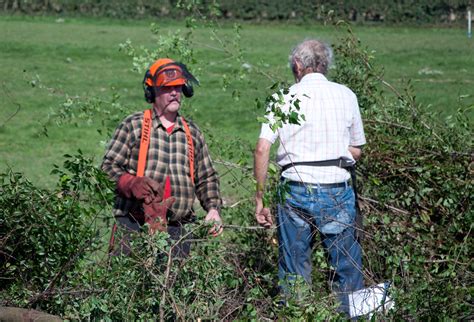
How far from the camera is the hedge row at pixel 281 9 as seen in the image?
45.8m

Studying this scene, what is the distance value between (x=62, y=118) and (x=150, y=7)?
38625mm

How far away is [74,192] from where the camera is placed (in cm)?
618

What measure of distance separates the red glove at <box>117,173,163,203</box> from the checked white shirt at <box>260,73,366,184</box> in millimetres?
736

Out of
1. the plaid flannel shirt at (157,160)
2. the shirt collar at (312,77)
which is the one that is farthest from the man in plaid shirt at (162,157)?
the shirt collar at (312,77)

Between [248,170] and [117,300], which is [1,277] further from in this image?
[248,170]

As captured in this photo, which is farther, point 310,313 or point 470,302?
point 470,302

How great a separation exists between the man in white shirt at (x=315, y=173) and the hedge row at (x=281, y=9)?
38307 mm

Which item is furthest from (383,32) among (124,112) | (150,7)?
(124,112)

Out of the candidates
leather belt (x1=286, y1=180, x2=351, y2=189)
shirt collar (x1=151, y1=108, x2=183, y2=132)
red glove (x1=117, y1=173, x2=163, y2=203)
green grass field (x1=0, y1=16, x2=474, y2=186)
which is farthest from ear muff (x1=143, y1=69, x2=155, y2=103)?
green grass field (x1=0, y1=16, x2=474, y2=186)

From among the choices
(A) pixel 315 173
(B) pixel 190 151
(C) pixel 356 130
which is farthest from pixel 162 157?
(C) pixel 356 130

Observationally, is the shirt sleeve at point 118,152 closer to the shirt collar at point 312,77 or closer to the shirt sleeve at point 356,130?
the shirt collar at point 312,77

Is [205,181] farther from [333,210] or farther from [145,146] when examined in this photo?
[333,210]

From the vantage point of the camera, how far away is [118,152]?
6961mm

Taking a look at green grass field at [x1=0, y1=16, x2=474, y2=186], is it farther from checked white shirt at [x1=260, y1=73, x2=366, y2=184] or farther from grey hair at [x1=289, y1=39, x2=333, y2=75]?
checked white shirt at [x1=260, y1=73, x2=366, y2=184]
